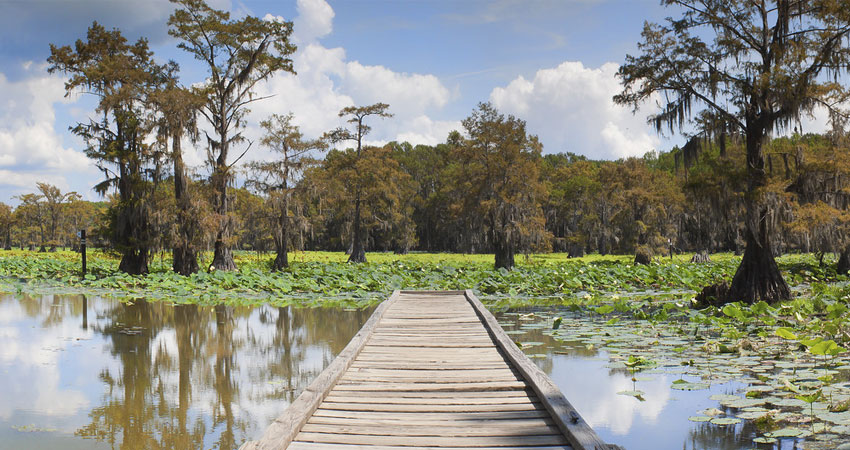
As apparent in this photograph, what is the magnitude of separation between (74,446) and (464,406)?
301 cm

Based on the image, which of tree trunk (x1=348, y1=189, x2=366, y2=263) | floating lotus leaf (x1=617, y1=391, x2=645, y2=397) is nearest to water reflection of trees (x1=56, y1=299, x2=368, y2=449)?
floating lotus leaf (x1=617, y1=391, x2=645, y2=397)

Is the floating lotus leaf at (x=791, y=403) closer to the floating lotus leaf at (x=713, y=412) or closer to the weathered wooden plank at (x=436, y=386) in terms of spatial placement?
the floating lotus leaf at (x=713, y=412)

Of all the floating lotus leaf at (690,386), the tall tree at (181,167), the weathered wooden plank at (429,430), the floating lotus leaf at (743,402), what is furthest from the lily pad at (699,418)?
the tall tree at (181,167)

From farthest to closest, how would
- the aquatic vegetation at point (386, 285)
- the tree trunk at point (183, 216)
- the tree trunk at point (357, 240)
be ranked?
the tree trunk at point (357, 240) < the tree trunk at point (183, 216) < the aquatic vegetation at point (386, 285)

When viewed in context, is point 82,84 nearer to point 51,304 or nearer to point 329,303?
point 51,304

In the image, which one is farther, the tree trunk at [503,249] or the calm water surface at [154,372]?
the tree trunk at [503,249]

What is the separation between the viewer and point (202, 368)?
764 cm

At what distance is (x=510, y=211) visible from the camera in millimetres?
26203

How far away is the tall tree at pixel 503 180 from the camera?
1028 inches

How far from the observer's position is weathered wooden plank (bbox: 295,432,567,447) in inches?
150

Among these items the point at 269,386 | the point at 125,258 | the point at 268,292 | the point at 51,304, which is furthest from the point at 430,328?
the point at 125,258

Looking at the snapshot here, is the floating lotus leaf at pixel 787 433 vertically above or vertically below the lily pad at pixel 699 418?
above

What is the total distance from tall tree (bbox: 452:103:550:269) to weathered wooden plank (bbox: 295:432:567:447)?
71.9ft

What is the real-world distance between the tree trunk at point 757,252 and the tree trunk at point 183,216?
1704cm
